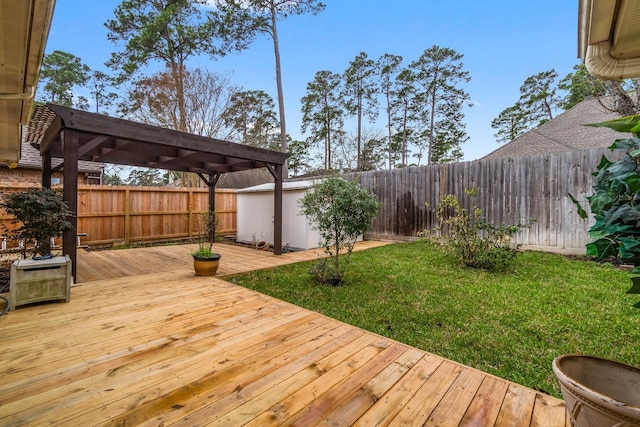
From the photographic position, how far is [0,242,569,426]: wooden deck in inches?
61.5

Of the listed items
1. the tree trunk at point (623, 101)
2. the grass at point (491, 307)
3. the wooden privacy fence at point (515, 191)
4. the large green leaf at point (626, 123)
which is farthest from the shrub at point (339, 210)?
the tree trunk at point (623, 101)

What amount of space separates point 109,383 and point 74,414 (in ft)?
0.93

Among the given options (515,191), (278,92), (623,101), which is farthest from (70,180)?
(623,101)

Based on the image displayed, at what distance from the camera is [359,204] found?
402cm

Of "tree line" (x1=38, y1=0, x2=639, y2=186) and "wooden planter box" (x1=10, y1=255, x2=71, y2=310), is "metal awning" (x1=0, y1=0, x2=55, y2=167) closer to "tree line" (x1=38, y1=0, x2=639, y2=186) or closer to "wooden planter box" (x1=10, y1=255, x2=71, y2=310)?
"wooden planter box" (x1=10, y1=255, x2=71, y2=310)

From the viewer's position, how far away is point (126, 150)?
5.97 m

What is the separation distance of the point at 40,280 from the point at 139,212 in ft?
19.0

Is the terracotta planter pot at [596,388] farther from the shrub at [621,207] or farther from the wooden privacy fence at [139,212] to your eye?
the wooden privacy fence at [139,212]

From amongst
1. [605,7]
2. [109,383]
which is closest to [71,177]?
[109,383]

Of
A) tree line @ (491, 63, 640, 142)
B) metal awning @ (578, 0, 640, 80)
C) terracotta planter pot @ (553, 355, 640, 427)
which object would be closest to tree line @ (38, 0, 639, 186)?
tree line @ (491, 63, 640, 142)

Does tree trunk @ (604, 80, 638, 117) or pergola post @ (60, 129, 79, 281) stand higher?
tree trunk @ (604, 80, 638, 117)

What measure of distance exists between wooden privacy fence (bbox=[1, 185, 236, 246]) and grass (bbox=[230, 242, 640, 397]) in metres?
5.78

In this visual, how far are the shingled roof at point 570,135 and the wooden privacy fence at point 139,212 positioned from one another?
12.0 meters

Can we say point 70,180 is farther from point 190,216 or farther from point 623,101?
point 623,101
